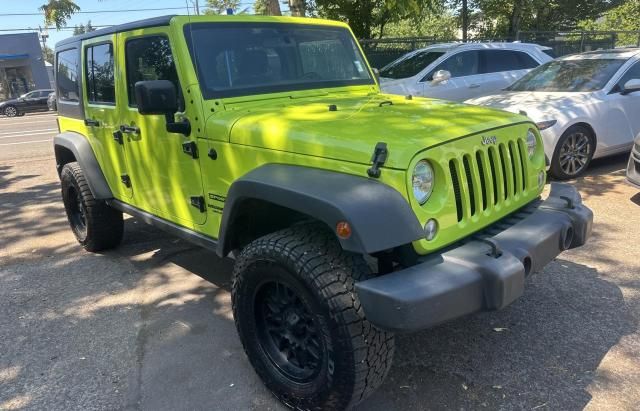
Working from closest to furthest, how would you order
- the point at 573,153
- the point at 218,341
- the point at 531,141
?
the point at 531,141
the point at 218,341
the point at 573,153

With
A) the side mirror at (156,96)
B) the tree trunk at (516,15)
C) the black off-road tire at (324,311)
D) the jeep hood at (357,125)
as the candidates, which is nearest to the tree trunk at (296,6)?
the jeep hood at (357,125)

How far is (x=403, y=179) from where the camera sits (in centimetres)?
227

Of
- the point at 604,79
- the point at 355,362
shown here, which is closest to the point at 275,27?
the point at 355,362

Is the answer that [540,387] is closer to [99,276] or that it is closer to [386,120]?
[386,120]

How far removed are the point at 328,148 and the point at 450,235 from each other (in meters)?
0.70

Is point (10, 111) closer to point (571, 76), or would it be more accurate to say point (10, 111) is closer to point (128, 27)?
point (128, 27)

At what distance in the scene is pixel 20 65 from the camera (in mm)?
35250

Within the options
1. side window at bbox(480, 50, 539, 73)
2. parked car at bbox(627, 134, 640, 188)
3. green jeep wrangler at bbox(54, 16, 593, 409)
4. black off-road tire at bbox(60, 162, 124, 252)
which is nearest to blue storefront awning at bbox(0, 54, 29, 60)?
side window at bbox(480, 50, 539, 73)

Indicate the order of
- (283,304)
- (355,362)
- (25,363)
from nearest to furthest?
(355,362)
(283,304)
(25,363)

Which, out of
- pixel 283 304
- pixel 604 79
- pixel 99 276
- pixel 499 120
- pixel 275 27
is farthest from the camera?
pixel 604 79

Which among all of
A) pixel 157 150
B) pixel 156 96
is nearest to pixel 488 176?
pixel 156 96

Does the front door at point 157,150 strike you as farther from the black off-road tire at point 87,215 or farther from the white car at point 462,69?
the white car at point 462,69

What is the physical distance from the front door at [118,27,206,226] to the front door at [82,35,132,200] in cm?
16

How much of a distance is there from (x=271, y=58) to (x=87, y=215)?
90.9 inches
